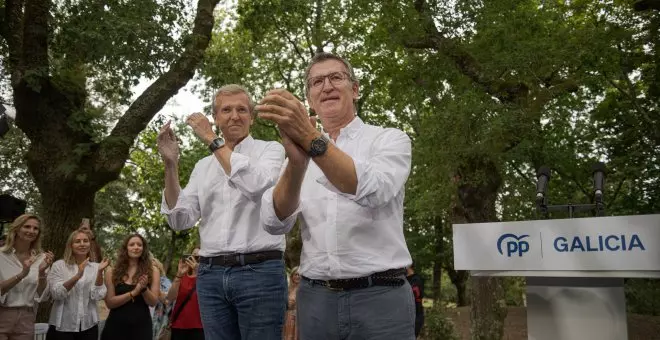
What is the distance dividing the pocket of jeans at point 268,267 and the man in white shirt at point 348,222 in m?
0.66

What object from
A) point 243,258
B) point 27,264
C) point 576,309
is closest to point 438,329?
point 576,309

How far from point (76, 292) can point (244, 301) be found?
432cm

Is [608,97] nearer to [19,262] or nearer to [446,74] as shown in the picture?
[446,74]

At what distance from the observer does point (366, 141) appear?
216cm

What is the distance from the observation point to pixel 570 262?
5.98m

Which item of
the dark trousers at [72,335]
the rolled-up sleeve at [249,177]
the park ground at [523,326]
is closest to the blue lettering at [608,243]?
the rolled-up sleeve at [249,177]

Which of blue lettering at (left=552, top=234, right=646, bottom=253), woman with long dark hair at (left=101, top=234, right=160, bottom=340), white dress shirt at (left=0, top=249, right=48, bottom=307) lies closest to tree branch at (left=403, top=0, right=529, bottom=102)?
blue lettering at (left=552, top=234, right=646, bottom=253)

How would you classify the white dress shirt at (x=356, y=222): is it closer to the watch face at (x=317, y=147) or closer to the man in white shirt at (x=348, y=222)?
the man in white shirt at (x=348, y=222)

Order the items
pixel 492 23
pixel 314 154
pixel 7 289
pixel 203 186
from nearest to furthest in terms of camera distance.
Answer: pixel 314 154 → pixel 203 186 → pixel 7 289 → pixel 492 23

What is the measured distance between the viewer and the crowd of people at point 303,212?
1.82 m

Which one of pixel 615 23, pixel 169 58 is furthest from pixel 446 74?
pixel 169 58

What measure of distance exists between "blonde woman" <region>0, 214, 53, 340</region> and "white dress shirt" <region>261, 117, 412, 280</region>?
4605 millimetres

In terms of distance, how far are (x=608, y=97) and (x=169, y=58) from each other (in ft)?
39.6

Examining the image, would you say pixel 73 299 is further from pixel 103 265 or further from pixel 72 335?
pixel 103 265
